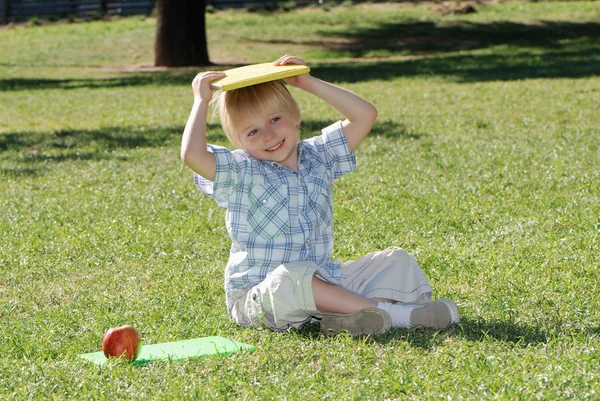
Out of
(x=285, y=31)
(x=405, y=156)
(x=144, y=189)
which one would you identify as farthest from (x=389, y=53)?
(x=144, y=189)

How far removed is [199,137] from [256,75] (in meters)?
0.39

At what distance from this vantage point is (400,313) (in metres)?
4.39

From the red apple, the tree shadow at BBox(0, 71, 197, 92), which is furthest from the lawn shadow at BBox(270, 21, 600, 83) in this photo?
the red apple

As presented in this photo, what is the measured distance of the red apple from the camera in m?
3.99

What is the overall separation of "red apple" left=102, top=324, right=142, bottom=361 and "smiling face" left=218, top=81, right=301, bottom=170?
1.10m

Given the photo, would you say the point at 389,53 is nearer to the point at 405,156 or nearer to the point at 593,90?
the point at 593,90

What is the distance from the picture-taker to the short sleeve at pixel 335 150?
484cm

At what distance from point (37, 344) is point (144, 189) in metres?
3.81

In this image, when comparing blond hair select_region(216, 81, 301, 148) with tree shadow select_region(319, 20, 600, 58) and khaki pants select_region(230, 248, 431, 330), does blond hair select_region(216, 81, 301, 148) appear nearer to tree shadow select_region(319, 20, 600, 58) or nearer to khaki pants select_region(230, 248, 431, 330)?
khaki pants select_region(230, 248, 431, 330)

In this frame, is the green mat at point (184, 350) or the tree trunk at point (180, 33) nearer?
the green mat at point (184, 350)

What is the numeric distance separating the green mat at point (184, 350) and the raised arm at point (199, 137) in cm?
77

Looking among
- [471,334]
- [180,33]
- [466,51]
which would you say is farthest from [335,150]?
[466,51]

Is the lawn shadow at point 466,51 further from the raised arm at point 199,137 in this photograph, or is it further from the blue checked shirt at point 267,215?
the raised arm at point 199,137

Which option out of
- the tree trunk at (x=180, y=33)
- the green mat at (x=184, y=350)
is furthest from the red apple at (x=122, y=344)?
the tree trunk at (x=180, y=33)
